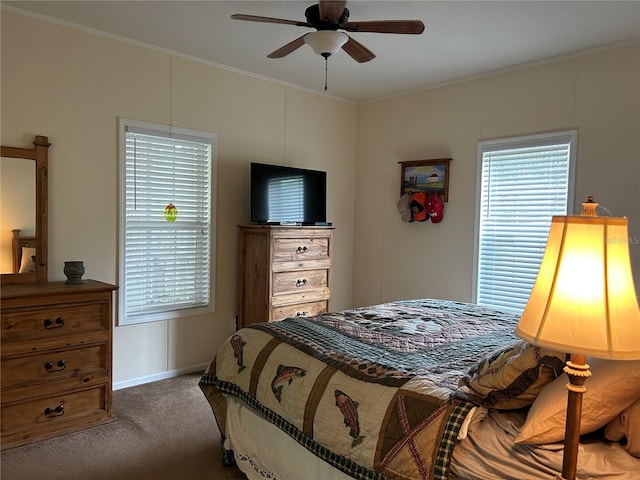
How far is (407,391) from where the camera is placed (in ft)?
5.40

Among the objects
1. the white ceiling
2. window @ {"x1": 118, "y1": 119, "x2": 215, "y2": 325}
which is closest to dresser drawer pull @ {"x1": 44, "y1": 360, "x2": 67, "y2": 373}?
window @ {"x1": 118, "y1": 119, "x2": 215, "y2": 325}

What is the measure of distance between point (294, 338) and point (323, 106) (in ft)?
10.8

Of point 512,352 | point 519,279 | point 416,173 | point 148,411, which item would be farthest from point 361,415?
point 416,173

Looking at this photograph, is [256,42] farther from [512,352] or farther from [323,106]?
[512,352]

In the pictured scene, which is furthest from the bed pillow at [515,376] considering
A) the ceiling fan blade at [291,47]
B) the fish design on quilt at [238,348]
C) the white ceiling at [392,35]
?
the white ceiling at [392,35]

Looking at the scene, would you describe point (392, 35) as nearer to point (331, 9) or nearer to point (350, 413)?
point (331, 9)

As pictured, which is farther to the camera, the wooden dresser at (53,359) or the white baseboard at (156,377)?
the white baseboard at (156,377)

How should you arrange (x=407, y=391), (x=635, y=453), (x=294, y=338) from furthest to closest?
1. (x=294, y=338)
2. (x=407, y=391)
3. (x=635, y=453)

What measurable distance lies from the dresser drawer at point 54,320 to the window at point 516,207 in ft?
10.3

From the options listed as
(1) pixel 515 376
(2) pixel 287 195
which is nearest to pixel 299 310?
(2) pixel 287 195

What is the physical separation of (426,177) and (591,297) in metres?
3.59

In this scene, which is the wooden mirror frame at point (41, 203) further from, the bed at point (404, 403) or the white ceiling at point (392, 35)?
the bed at point (404, 403)

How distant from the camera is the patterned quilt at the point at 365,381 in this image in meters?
1.54

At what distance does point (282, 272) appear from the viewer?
398 cm
